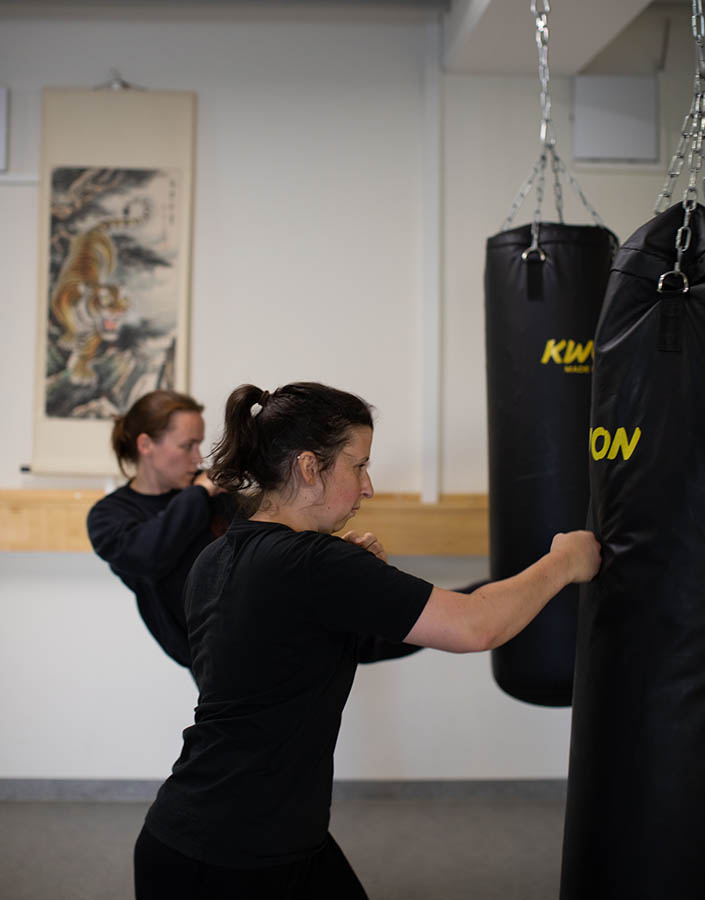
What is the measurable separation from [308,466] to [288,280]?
7.37 feet

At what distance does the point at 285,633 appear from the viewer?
134cm

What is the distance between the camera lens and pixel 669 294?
134cm

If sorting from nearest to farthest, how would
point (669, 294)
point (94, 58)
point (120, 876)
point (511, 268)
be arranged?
point (669, 294), point (511, 268), point (120, 876), point (94, 58)

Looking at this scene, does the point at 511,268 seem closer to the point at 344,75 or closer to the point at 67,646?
the point at 344,75

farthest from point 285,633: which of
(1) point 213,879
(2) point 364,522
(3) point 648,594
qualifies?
(2) point 364,522

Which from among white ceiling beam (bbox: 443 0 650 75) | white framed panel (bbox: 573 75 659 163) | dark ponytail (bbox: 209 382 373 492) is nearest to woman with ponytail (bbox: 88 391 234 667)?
dark ponytail (bbox: 209 382 373 492)

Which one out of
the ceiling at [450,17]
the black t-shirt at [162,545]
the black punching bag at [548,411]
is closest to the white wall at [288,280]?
the ceiling at [450,17]

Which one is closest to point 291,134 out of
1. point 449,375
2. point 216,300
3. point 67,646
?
point 216,300

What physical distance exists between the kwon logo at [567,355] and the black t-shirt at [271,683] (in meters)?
1.08

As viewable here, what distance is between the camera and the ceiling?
3189 millimetres

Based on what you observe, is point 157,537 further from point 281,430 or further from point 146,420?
point 281,430

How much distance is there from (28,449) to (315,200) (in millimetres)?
1513

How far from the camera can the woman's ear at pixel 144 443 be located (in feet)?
8.44

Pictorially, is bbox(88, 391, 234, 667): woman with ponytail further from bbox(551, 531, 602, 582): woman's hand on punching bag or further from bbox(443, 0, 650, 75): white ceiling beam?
bbox(443, 0, 650, 75): white ceiling beam
